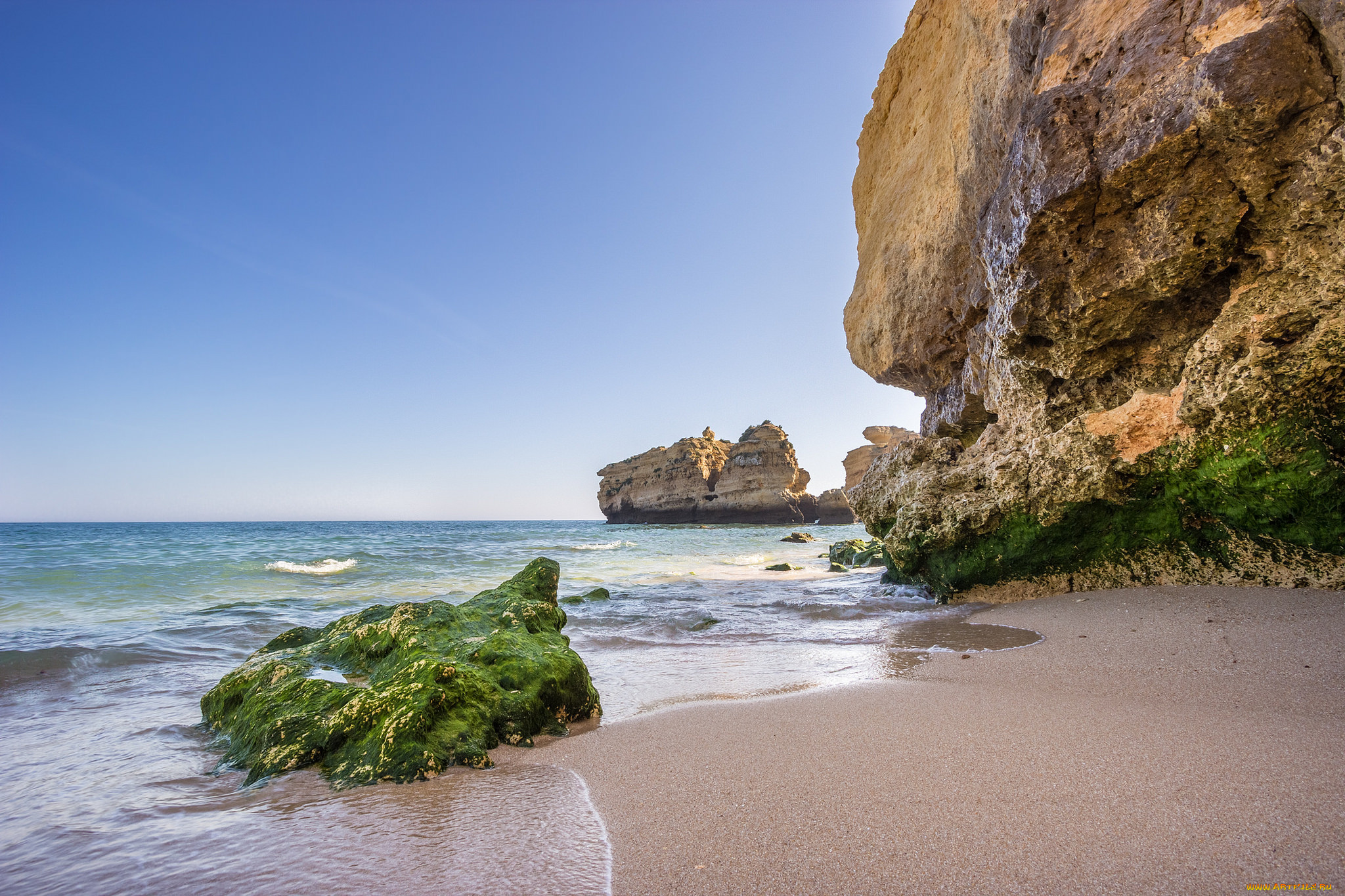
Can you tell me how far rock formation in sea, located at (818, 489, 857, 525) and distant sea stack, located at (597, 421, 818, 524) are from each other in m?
0.78

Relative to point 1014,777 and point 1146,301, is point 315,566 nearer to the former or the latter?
point 1014,777

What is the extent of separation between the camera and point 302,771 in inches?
107

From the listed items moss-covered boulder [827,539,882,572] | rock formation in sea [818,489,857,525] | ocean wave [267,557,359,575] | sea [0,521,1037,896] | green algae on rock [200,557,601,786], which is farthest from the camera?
rock formation in sea [818,489,857,525]

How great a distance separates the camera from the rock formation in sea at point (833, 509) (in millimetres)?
55312

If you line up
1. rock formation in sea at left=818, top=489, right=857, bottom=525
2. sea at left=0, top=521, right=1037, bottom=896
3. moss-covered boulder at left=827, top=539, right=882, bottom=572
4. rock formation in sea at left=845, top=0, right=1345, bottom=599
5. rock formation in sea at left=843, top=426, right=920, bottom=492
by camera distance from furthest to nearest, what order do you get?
rock formation in sea at left=818, top=489, right=857, bottom=525 → rock formation in sea at left=843, top=426, right=920, bottom=492 → moss-covered boulder at left=827, top=539, right=882, bottom=572 → rock formation in sea at left=845, top=0, right=1345, bottom=599 → sea at left=0, top=521, right=1037, bottom=896

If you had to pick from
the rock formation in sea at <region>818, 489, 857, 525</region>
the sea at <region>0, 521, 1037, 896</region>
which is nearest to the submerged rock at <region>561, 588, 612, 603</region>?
the sea at <region>0, 521, 1037, 896</region>

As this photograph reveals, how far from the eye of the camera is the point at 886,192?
10656 mm

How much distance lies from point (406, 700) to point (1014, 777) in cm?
265

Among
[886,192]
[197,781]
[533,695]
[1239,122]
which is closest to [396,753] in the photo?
[533,695]

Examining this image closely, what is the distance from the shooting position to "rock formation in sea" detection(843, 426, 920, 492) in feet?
150

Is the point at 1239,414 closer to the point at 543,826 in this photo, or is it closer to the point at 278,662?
the point at 543,826

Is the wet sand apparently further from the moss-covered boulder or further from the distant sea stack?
the distant sea stack

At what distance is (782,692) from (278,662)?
3.23 m

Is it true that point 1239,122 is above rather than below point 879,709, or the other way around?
above
